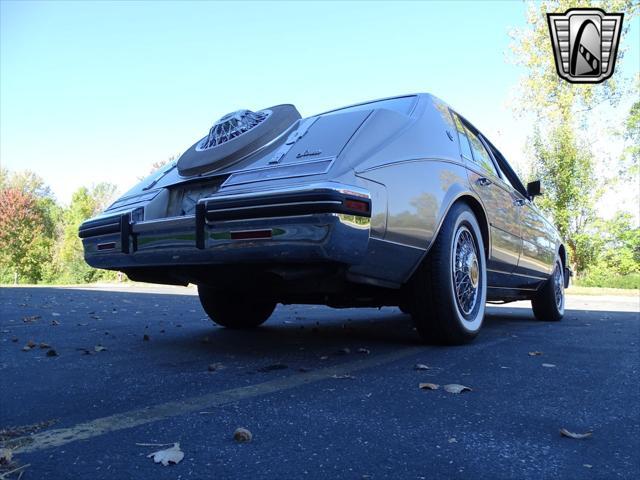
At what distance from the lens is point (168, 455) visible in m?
1.44

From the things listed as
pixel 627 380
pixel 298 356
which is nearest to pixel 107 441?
pixel 298 356

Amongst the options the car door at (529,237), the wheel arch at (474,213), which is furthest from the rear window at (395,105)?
the car door at (529,237)

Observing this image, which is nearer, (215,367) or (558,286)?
(215,367)

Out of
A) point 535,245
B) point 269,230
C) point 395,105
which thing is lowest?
point 535,245

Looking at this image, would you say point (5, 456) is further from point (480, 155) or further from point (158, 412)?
point (480, 155)

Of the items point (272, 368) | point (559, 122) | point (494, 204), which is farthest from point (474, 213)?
point (559, 122)

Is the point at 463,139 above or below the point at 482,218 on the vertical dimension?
above

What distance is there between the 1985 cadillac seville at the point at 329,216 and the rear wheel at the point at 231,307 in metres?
0.74

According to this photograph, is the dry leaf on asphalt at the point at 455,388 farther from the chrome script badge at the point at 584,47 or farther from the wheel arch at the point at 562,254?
the chrome script badge at the point at 584,47

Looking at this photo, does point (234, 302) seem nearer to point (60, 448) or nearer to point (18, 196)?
point (60, 448)

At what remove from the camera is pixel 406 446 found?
5.07 feet

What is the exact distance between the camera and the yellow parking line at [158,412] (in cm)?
159

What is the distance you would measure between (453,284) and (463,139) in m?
1.15

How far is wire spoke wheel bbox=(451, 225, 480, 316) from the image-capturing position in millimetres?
3293
